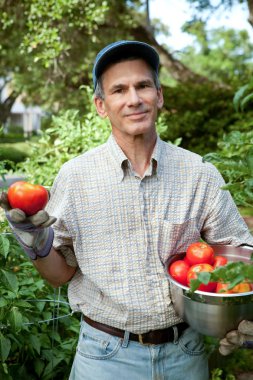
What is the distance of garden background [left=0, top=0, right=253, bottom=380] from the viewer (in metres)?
2.39

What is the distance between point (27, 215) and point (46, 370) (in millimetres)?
1354

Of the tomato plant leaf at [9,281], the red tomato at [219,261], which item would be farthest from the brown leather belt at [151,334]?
the tomato plant leaf at [9,281]

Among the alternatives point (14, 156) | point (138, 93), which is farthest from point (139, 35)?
point (14, 156)

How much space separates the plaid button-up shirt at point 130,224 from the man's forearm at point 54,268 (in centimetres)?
4

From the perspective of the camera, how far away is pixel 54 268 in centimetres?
200

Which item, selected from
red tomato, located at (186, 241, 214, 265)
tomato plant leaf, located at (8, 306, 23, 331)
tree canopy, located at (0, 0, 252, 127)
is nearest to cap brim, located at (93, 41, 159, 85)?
red tomato, located at (186, 241, 214, 265)

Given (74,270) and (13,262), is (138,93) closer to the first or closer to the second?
(74,270)

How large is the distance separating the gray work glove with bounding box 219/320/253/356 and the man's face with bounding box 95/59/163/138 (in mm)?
810

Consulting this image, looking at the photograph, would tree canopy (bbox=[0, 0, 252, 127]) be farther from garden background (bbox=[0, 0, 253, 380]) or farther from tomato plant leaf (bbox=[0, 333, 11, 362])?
tomato plant leaf (bbox=[0, 333, 11, 362])

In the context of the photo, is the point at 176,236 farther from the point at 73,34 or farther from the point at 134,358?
the point at 73,34

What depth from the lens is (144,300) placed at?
1.91m

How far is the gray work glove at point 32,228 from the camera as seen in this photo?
1.62m

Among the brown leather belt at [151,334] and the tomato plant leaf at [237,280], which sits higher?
the tomato plant leaf at [237,280]

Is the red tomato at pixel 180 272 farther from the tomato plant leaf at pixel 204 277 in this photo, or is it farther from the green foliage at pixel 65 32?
the green foliage at pixel 65 32
